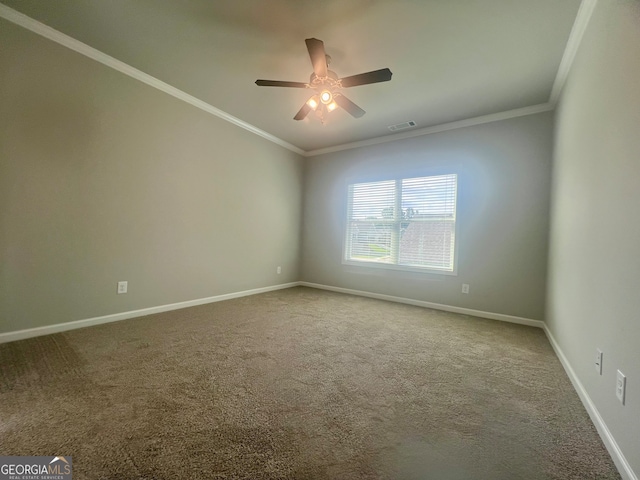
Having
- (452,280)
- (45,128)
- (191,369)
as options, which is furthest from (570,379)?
(45,128)

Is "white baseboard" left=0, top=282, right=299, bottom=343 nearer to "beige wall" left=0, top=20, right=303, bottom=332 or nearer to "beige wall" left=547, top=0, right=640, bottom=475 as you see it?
"beige wall" left=0, top=20, right=303, bottom=332

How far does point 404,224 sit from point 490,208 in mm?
1130

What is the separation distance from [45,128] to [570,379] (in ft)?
15.2

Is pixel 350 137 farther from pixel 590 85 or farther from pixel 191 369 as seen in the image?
pixel 191 369

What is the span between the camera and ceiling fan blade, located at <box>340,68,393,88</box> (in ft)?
6.03

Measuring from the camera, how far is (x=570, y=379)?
1764 mm

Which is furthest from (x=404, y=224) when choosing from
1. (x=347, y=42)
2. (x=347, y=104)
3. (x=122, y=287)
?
(x=122, y=287)

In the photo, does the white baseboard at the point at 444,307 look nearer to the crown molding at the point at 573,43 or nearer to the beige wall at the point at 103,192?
the beige wall at the point at 103,192

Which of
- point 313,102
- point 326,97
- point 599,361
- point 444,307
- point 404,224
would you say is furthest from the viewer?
point 404,224

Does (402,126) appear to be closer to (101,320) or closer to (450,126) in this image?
(450,126)

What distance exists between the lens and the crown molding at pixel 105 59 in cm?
196

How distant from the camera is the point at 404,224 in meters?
3.88

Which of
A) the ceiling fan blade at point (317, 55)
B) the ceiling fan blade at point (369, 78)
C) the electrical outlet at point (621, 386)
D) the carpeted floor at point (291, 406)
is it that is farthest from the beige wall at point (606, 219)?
the ceiling fan blade at point (317, 55)

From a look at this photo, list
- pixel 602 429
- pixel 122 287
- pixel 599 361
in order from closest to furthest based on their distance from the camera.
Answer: pixel 602 429 < pixel 599 361 < pixel 122 287
